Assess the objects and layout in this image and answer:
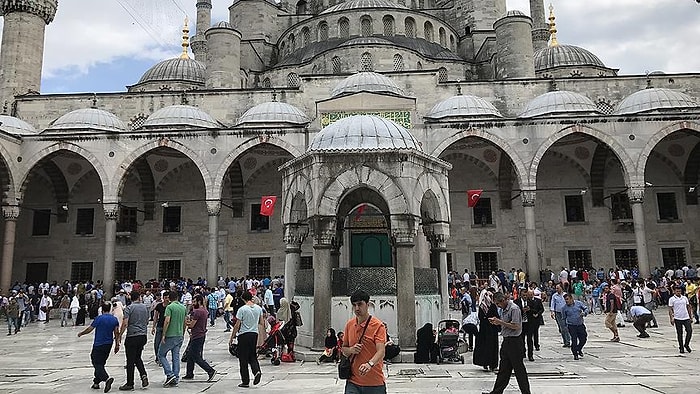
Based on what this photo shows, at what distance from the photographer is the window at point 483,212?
2017 cm

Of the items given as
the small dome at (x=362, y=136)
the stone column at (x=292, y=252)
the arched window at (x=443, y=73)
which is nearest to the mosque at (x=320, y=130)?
the arched window at (x=443, y=73)

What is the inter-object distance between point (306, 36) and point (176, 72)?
20.9ft

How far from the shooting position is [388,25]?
81.1 feet

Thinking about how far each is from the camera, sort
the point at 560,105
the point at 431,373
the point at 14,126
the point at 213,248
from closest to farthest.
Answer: the point at 431,373, the point at 213,248, the point at 560,105, the point at 14,126

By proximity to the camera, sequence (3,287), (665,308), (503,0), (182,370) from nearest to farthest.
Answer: (182,370)
(665,308)
(3,287)
(503,0)

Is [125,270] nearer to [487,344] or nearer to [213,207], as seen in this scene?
[213,207]

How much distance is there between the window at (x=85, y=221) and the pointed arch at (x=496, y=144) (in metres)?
13.1

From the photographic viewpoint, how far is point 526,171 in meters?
17.0

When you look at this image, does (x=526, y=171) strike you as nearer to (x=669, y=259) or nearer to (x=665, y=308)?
(x=665, y=308)

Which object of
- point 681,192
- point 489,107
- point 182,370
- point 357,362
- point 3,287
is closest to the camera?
point 357,362

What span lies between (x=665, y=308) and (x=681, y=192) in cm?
714

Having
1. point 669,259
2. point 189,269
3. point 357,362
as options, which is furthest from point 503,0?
point 357,362

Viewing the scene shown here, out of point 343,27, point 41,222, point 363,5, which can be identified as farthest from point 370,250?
point 363,5

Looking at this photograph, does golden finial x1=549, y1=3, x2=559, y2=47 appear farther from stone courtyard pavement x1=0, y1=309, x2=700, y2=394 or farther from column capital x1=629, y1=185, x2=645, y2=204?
stone courtyard pavement x1=0, y1=309, x2=700, y2=394
